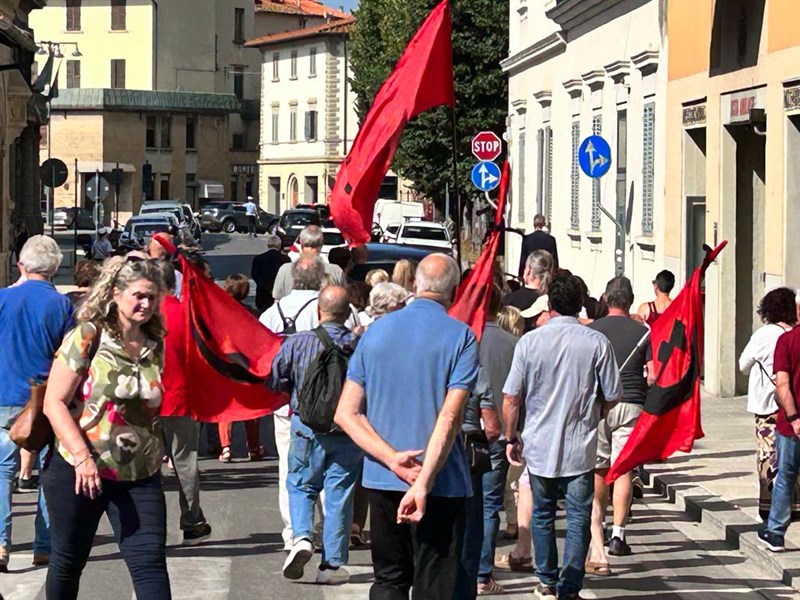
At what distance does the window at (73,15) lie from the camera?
321 feet

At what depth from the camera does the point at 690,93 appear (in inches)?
846

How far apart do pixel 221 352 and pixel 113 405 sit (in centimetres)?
445

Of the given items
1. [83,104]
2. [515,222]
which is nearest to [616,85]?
[515,222]

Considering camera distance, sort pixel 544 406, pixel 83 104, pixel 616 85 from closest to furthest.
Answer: pixel 544 406
pixel 616 85
pixel 83 104

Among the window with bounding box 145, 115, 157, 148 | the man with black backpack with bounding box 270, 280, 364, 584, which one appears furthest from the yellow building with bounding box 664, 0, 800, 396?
the window with bounding box 145, 115, 157, 148

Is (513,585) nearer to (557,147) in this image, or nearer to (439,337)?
(439,337)

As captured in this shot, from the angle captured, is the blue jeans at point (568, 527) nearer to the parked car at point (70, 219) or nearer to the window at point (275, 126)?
the parked car at point (70, 219)

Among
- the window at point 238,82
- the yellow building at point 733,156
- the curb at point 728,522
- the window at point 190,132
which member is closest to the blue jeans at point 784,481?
the curb at point 728,522

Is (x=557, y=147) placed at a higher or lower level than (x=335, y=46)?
lower

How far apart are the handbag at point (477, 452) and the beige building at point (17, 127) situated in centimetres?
2042

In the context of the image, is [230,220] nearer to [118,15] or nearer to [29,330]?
[118,15]

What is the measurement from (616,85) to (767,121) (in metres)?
7.93

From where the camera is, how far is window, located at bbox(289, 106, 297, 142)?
3927 inches

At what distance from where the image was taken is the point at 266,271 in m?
21.1
